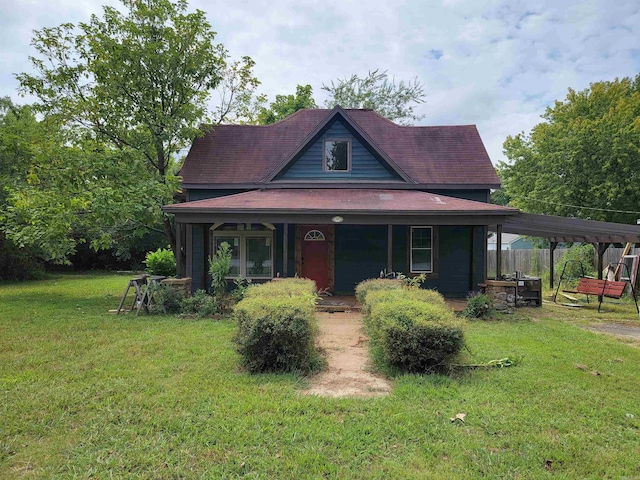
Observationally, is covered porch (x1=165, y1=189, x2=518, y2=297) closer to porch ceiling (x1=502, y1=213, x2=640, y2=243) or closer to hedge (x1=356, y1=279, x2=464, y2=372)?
porch ceiling (x1=502, y1=213, x2=640, y2=243)

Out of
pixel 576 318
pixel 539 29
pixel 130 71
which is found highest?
pixel 539 29

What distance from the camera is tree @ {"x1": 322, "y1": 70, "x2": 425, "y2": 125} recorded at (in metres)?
28.6

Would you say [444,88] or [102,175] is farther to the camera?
[444,88]

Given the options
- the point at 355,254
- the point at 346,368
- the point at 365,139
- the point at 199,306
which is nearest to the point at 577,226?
the point at 355,254

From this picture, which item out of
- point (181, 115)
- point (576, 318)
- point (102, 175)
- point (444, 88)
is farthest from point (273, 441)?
point (444, 88)

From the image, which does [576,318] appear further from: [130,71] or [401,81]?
[401,81]

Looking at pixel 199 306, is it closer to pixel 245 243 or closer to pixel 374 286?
pixel 245 243

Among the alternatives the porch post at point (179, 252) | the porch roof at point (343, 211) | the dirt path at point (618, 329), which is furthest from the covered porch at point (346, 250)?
the dirt path at point (618, 329)

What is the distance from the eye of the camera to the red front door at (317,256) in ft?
41.3

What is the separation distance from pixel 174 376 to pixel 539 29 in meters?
13.7

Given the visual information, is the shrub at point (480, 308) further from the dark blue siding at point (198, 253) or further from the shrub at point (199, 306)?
the dark blue siding at point (198, 253)

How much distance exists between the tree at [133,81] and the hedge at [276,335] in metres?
7.72

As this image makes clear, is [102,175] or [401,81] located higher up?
[401,81]

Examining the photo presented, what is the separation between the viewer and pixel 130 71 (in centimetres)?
1233
